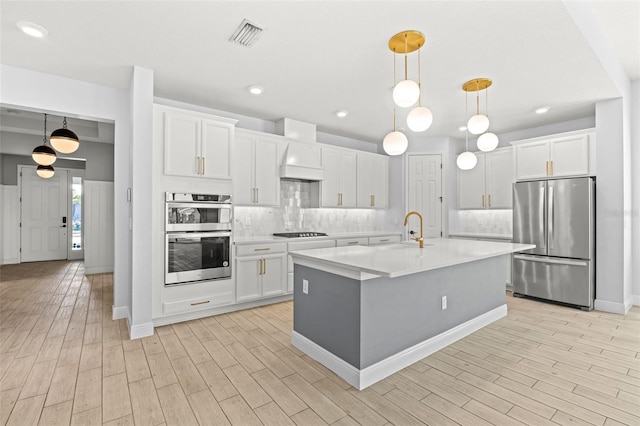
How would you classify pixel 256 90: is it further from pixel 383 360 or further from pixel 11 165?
pixel 11 165

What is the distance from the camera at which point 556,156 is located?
4.58m

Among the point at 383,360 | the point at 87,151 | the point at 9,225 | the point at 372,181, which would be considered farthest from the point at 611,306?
the point at 9,225

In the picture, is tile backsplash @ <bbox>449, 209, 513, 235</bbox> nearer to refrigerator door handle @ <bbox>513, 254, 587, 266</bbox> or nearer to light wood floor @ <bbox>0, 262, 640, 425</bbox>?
refrigerator door handle @ <bbox>513, 254, 587, 266</bbox>

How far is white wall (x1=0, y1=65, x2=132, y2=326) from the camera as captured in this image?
3273 millimetres

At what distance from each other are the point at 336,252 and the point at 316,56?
71.8 inches

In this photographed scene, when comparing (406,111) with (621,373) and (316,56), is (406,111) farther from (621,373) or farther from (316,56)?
(621,373)

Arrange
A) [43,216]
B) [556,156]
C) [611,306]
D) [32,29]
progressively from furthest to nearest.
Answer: [43,216] < [556,156] < [611,306] < [32,29]

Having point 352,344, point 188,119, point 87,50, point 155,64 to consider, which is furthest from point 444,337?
point 87,50

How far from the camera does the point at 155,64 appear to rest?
3.20m

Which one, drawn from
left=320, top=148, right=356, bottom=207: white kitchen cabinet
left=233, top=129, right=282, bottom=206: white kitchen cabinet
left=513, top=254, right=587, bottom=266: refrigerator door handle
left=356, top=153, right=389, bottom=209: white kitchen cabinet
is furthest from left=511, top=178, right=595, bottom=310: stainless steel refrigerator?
left=233, top=129, right=282, bottom=206: white kitchen cabinet

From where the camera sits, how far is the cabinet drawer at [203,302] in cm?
359

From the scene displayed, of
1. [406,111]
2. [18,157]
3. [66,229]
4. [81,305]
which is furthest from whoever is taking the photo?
[66,229]

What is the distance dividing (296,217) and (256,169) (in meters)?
1.20

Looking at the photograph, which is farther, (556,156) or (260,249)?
(556,156)
